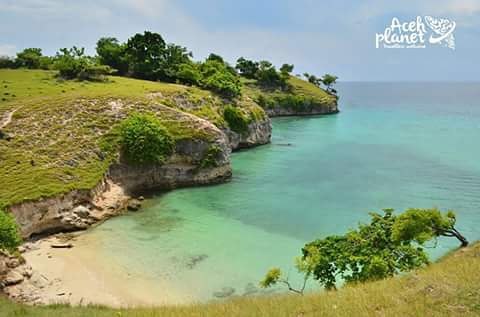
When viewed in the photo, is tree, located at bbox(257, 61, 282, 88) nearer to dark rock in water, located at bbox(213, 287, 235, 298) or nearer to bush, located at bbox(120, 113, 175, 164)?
bush, located at bbox(120, 113, 175, 164)

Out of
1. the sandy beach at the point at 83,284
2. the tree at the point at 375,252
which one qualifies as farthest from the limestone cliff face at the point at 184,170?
the tree at the point at 375,252

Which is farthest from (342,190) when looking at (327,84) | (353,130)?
(327,84)

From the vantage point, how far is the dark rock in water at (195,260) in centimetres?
2495

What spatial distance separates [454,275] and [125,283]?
57.1ft

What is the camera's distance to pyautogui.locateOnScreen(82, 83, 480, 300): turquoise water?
2511cm

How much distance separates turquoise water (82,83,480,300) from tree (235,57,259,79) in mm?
69800

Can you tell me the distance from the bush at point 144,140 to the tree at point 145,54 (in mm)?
35473

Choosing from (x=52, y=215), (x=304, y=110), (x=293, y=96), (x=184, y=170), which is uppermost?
(x=293, y=96)

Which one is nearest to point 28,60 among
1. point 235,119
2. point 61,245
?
point 235,119

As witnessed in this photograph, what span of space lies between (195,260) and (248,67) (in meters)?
116

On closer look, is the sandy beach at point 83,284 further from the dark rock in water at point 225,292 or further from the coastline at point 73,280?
the dark rock in water at point 225,292

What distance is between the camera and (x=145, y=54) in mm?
77125

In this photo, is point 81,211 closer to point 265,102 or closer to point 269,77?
point 265,102

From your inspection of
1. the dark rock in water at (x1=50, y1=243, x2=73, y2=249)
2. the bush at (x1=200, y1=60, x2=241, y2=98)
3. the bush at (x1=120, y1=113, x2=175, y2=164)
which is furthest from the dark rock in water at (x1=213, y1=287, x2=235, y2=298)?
the bush at (x1=200, y1=60, x2=241, y2=98)
